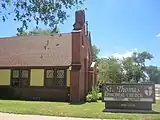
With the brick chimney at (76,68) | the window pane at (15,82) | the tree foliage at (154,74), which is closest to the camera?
the brick chimney at (76,68)

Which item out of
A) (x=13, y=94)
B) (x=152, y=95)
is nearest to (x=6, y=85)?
(x=13, y=94)

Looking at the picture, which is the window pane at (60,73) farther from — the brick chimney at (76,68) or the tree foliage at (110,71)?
the tree foliage at (110,71)

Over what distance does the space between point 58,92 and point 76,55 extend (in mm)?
4308

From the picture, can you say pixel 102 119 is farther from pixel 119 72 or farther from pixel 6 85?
pixel 119 72

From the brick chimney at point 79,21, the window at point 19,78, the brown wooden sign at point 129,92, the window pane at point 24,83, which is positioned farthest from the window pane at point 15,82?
the brown wooden sign at point 129,92

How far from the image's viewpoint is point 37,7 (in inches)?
433

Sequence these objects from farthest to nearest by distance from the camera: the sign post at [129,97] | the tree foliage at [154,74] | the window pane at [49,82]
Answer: the tree foliage at [154,74] → the window pane at [49,82] → the sign post at [129,97]

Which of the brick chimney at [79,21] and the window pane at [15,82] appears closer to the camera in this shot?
the brick chimney at [79,21]

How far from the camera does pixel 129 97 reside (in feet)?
73.0

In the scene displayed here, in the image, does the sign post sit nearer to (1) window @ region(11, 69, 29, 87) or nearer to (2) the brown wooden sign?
(2) the brown wooden sign

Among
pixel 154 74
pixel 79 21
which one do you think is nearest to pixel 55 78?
pixel 79 21

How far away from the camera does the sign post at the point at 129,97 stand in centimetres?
2188

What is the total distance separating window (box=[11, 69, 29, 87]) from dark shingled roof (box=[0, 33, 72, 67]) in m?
0.75

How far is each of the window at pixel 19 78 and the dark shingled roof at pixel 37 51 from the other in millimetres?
753
